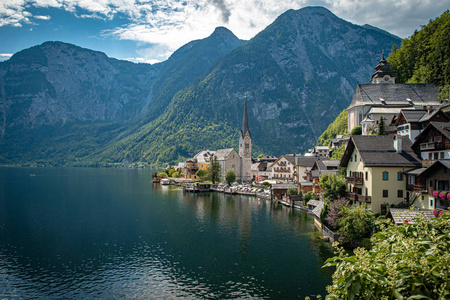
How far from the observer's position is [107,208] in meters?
76.2

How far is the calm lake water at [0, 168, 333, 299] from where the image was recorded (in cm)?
3041

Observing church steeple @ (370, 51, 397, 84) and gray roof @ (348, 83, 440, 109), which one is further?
church steeple @ (370, 51, 397, 84)

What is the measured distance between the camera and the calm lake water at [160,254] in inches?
1197

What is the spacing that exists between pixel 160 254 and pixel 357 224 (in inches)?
972

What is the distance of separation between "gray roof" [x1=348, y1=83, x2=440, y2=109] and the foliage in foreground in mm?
89698

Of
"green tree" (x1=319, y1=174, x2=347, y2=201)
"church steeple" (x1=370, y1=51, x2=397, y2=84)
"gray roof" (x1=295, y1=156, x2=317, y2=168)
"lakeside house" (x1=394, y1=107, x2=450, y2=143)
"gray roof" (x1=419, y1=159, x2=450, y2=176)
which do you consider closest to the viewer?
"gray roof" (x1=419, y1=159, x2=450, y2=176)

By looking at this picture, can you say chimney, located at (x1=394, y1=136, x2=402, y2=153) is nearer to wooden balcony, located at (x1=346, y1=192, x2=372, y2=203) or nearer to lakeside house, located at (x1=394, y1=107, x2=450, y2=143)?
lakeside house, located at (x1=394, y1=107, x2=450, y2=143)

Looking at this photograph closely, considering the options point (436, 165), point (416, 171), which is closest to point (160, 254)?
A: point (416, 171)

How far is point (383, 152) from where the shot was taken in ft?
143

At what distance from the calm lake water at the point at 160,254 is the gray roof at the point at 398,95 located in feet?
148

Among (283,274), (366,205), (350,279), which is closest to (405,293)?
(350,279)

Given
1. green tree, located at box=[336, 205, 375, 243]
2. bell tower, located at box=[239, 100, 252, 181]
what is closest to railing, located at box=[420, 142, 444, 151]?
green tree, located at box=[336, 205, 375, 243]

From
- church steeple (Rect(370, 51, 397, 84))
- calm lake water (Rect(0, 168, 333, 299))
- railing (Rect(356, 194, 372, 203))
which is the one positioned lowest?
calm lake water (Rect(0, 168, 333, 299))

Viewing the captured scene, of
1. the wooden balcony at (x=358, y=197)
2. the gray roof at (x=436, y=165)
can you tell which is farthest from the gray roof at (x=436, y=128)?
the wooden balcony at (x=358, y=197)
